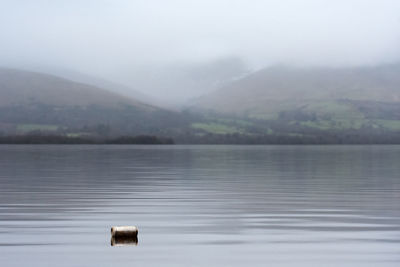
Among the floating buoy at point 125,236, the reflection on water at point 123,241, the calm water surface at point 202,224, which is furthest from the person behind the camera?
the floating buoy at point 125,236

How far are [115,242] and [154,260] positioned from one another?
7.88ft

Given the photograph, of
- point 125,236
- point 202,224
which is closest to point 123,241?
point 125,236

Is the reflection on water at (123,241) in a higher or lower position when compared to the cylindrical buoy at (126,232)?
lower

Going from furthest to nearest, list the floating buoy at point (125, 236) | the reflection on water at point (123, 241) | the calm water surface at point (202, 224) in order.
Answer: the floating buoy at point (125, 236)
the reflection on water at point (123, 241)
the calm water surface at point (202, 224)

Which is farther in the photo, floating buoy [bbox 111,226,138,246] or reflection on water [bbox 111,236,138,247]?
floating buoy [bbox 111,226,138,246]

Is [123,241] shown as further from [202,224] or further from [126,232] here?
[202,224]

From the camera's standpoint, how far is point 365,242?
18781mm

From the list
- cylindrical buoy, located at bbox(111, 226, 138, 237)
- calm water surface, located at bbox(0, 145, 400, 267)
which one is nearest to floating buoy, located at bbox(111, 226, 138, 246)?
cylindrical buoy, located at bbox(111, 226, 138, 237)

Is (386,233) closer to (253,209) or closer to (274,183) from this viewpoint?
(253,209)

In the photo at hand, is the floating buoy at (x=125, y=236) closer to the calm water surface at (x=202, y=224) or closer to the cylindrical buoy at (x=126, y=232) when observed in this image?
the cylindrical buoy at (x=126, y=232)

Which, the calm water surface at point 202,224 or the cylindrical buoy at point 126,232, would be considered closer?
the calm water surface at point 202,224

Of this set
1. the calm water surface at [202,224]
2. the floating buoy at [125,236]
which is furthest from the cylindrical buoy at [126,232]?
the calm water surface at [202,224]

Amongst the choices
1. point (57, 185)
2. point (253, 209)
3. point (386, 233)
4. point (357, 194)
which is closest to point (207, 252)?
point (386, 233)

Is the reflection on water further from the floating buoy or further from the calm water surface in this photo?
the calm water surface
